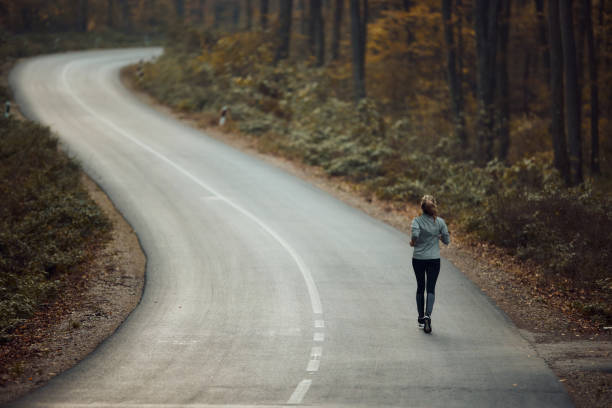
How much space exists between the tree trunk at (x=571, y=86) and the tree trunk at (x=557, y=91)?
188mm

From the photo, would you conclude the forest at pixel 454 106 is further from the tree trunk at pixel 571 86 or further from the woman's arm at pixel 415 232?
the woman's arm at pixel 415 232

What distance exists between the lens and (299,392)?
6.67 metres

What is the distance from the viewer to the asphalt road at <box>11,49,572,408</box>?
6711mm

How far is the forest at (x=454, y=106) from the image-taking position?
1384 cm

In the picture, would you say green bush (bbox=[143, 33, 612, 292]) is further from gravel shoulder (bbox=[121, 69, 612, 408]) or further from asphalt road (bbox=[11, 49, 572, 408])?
asphalt road (bbox=[11, 49, 572, 408])

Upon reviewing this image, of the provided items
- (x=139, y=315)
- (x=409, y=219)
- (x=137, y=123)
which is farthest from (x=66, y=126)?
(x=139, y=315)

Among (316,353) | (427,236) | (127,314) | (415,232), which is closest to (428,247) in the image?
(427,236)

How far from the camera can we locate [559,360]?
7738mm

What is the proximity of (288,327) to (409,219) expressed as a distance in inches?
322

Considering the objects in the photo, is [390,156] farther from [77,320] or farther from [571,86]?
[77,320]

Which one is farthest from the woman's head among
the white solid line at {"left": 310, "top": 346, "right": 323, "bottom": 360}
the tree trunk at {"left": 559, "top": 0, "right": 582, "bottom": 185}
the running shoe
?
the tree trunk at {"left": 559, "top": 0, "right": 582, "bottom": 185}

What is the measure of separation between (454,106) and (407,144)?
758cm

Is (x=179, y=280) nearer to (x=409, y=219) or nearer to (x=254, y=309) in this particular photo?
(x=254, y=309)

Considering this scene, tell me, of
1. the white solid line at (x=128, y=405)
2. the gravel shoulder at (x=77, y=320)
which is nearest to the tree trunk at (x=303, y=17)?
the gravel shoulder at (x=77, y=320)
